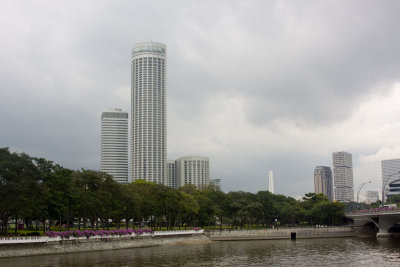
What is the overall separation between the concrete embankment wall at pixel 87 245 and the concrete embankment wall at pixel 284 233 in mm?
Answer: 10822

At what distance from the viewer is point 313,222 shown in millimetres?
178000

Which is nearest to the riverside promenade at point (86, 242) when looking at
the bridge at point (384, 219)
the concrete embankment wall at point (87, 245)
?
the concrete embankment wall at point (87, 245)

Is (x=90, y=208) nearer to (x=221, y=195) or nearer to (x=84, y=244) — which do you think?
(x=84, y=244)

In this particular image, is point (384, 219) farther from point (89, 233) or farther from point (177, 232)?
point (89, 233)

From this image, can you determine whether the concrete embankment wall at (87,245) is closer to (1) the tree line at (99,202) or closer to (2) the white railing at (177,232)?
(2) the white railing at (177,232)

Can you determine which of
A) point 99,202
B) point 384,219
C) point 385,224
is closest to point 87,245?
point 99,202

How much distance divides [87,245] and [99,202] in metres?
12.1

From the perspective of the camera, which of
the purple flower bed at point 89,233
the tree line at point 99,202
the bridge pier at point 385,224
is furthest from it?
the bridge pier at point 385,224

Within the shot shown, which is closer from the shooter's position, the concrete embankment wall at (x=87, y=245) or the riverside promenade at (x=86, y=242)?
the concrete embankment wall at (x=87, y=245)

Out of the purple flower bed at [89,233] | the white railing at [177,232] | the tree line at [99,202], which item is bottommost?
the white railing at [177,232]

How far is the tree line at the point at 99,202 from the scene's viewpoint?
82375mm

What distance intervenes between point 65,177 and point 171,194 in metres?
43.4

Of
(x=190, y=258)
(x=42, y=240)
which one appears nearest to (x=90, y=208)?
(x=42, y=240)

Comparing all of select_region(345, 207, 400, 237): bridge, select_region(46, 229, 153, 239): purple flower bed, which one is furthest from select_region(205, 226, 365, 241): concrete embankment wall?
select_region(46, 229, 153, 239): purple flower bed
